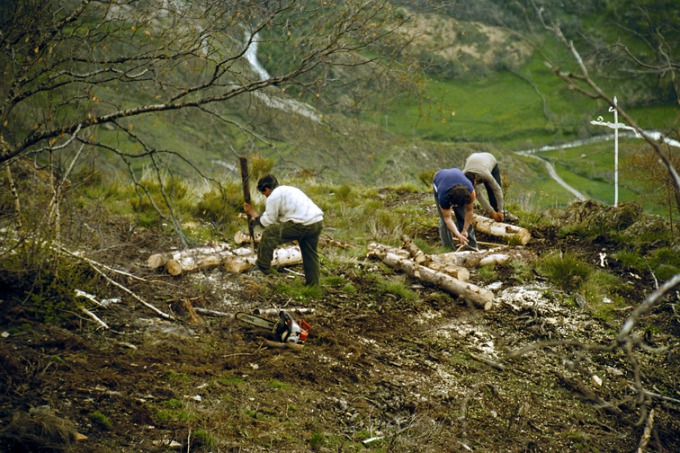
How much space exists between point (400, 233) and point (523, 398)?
5.17 metres

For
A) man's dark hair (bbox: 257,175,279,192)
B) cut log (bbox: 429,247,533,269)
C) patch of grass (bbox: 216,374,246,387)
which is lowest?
cut log (bbox: 429,247,533,269)

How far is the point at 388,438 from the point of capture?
5.42 m

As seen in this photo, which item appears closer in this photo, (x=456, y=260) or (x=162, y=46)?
(x=162, y=46)

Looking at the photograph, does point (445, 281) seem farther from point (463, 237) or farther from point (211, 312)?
point (211, 312)

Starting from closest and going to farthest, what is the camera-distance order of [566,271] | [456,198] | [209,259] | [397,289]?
[209,259] → [397,289] → [566,271] → [456,198]

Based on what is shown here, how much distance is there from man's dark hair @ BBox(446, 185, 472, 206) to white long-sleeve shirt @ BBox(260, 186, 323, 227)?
2.34 m

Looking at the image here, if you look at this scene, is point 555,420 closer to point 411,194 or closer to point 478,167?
point 478,167

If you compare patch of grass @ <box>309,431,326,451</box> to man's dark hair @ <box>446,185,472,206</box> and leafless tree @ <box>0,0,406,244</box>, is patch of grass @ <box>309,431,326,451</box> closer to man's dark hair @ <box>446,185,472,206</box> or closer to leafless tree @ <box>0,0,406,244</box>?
leafless tree @ <box>0,0,406,244</box>

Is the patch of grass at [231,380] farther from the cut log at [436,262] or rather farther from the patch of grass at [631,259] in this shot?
the patch of grass at [631,259]

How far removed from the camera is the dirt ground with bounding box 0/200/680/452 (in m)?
5.02

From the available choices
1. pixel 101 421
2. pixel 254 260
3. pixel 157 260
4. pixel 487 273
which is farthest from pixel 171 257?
pixel 487 273

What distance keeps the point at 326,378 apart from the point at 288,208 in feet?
8.16

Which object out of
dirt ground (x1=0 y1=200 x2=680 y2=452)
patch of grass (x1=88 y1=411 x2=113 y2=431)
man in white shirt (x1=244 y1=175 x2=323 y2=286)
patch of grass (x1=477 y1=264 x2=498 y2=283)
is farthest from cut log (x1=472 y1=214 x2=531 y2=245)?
patch of grass (x1=88 y1=411 x2=113 y2=431)

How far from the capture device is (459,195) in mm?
9695
